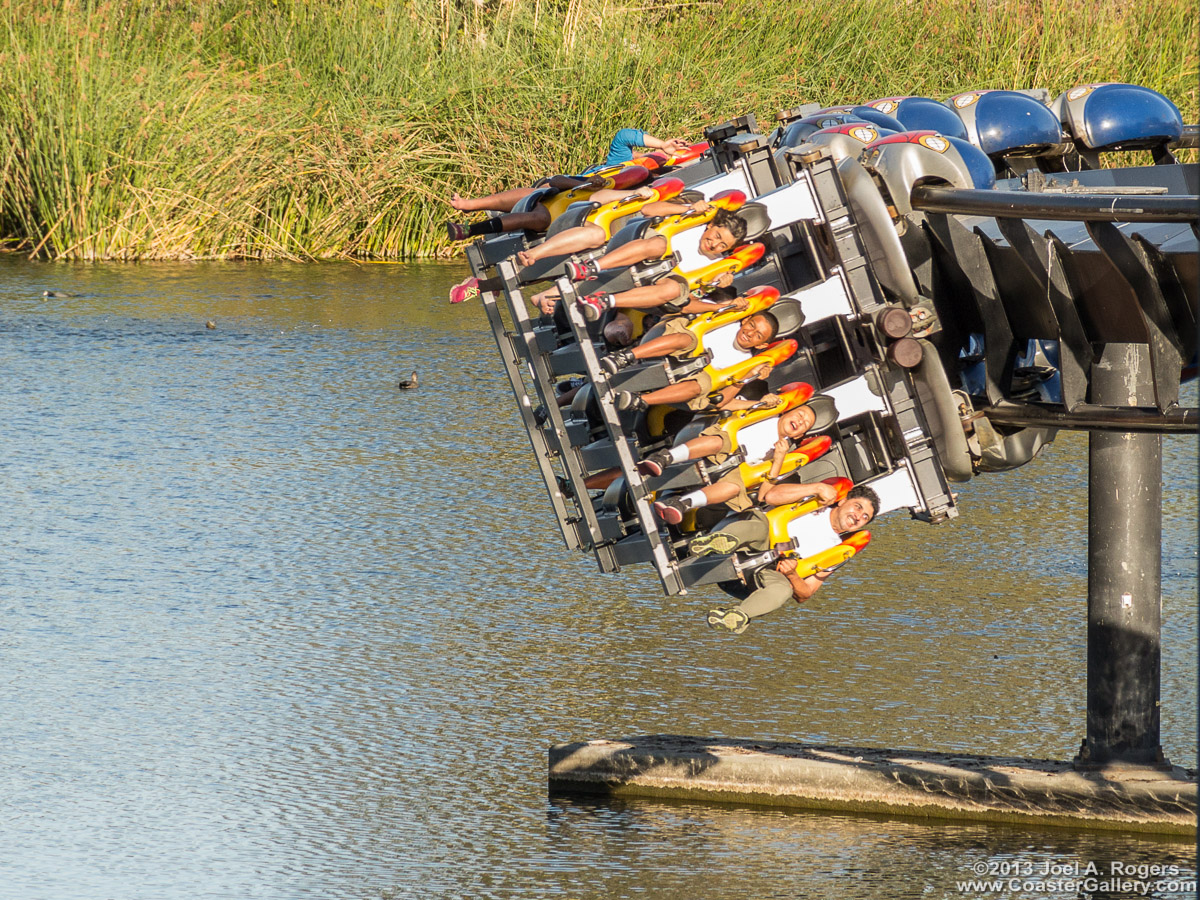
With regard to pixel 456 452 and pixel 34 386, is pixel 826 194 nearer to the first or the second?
pixel 456 452

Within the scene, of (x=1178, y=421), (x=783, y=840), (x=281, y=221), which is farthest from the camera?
(x=281, y=221)

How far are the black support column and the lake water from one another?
0.32 m

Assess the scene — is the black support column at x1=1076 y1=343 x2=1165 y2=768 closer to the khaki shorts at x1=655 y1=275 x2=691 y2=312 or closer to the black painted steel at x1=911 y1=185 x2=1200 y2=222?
the black painted steel at x1=911 y1=185 x2=1200 y2=222

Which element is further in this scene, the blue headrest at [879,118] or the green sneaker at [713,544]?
the blue headrest at [879,118]

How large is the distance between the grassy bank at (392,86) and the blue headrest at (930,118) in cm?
1017

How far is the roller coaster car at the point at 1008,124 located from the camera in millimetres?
6316

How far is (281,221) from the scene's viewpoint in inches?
648

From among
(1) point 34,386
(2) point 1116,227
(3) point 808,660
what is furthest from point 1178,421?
(1) point 34,386

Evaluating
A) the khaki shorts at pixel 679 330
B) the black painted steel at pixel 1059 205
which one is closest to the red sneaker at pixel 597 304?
the khaki shorts at pixel 679 330

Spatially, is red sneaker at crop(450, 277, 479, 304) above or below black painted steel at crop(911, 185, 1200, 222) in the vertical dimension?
above

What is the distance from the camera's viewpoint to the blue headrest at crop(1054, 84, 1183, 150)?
640cm

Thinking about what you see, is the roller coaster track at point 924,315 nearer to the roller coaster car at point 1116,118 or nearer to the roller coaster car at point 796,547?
the roller coaster car at point 796,547

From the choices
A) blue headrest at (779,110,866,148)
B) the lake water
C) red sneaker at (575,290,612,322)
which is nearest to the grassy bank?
the lake water

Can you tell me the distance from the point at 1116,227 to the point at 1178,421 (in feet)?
1.75
